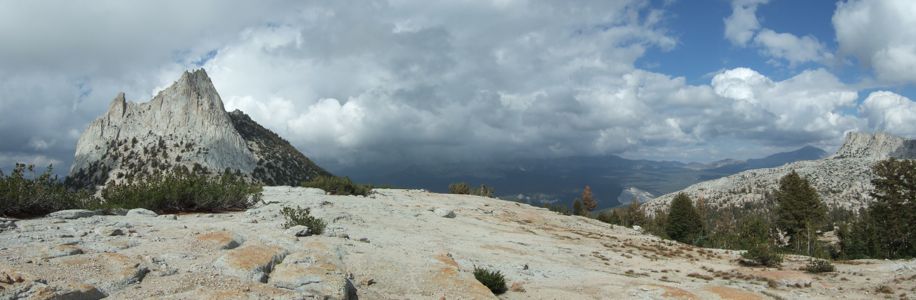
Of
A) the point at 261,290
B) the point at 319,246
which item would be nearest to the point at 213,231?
the point at 319,246

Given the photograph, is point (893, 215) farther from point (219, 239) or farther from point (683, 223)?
point (219, 239)

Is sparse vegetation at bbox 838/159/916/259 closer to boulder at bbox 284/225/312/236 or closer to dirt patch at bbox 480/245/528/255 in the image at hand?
dirt patch at bbox 480/245/528/255

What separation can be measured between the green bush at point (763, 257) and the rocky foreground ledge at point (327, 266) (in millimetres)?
941

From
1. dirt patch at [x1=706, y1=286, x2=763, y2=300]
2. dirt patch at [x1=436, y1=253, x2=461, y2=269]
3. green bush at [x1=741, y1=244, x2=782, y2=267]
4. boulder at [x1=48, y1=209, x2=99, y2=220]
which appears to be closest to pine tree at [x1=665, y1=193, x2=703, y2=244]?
green bush at [x1=741, y1=244, x2=782, y2=267]

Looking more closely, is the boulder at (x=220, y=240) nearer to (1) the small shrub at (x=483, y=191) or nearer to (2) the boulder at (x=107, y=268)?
(2) the boulder at (x=107, y=268)

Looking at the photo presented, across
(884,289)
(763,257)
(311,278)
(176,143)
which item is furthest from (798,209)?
(176,143)

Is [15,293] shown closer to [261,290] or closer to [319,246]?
[261,290]

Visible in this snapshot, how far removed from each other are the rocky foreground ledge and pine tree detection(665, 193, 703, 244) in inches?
2383

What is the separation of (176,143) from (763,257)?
125664 millimetres

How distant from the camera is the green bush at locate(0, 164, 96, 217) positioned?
19172mm

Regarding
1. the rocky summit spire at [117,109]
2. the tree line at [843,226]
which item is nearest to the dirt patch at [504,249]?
the tree line at [843,226]

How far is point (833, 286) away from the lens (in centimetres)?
2536

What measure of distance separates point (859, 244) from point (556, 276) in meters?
76.3

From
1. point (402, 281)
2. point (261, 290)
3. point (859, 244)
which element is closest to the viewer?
point (261, 290)
